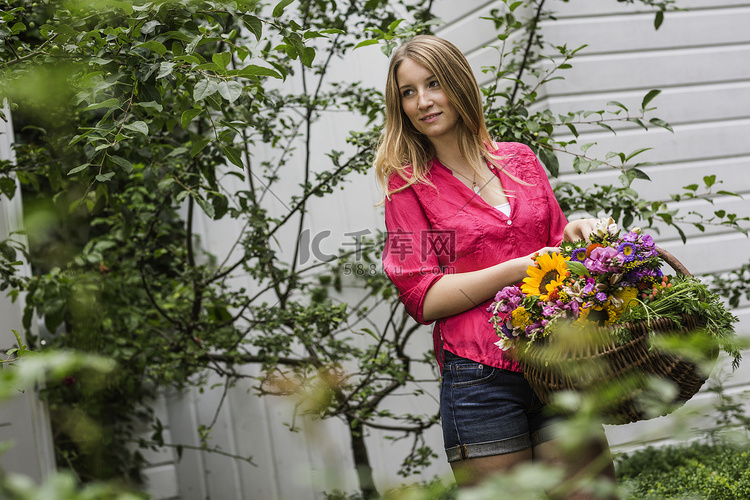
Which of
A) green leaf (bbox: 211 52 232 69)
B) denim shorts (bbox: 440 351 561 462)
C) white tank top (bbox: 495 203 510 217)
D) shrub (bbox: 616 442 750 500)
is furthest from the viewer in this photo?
shrub (bbox: 616 442 750 500)

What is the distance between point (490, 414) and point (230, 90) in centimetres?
87

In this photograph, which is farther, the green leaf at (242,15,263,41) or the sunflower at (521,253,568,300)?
the green leaf at (242,15,263,41)

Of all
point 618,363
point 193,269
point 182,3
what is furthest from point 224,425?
point 618,363

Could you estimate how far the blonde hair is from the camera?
1.74 metres

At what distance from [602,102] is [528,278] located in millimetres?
1881

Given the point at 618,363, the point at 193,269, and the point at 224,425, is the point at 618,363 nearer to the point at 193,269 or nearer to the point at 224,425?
the point at 193,269

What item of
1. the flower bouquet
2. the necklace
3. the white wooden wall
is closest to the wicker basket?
the flower bouquet

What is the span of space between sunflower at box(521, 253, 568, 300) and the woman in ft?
0.21

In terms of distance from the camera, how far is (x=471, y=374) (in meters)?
1.59

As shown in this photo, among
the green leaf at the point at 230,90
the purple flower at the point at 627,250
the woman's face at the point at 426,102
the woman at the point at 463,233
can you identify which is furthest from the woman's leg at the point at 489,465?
the green leaf at the point at 230,90

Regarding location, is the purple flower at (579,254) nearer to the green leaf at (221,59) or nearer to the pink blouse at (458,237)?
the pink blouse at (458,237)

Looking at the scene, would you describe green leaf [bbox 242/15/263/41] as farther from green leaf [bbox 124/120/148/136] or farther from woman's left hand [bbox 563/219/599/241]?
woman's left hand [bbox 563/219/599/241]

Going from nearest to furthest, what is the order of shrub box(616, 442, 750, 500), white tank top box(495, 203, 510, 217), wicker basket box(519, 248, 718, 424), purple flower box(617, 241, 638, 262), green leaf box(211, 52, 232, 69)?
1. wicker basket box(519, 248, 718, 424)
2. purple flower box(617, 241, 638, 262)
3. green leaf box(211, 52, 232, 69)
4. white tank top box(495, 203, 510, 217)
5. shrub box(616, 442, 750, 500)

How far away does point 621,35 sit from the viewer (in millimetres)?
3059
